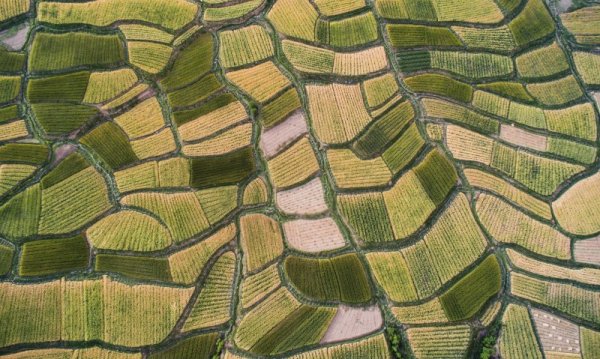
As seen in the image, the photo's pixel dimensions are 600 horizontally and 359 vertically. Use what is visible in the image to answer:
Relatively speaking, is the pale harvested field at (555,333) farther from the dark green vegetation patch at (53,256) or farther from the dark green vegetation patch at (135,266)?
the dark green vegetation patch at (53,256)

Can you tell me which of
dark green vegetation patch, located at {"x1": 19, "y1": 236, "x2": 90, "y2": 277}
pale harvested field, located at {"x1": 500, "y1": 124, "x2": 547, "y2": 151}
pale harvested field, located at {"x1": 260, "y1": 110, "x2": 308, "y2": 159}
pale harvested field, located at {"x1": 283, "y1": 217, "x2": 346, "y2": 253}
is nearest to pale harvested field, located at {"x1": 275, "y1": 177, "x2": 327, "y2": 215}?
pale harvested field, located at {"x1": 283, "y1": 217, "x2": 346, "y2": 253}

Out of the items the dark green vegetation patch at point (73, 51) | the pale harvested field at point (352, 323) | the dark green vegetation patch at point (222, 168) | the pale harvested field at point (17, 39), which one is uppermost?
the pale harvested field at point (17, 39)

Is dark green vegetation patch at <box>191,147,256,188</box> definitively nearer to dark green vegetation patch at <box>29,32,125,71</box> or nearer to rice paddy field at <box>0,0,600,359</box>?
rice paddy field at <box>0,0,600,359</box>

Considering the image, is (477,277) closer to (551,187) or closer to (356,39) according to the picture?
(551,187)

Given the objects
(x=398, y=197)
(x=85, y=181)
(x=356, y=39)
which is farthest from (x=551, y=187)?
(x=85, y=181)

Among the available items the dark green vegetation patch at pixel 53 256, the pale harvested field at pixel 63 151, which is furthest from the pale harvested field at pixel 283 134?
the dark green vegetation patch at pixel 53 256

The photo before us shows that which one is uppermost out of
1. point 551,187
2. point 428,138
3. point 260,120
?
point 260,120
